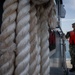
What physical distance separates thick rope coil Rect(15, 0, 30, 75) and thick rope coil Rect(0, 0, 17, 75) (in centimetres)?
2

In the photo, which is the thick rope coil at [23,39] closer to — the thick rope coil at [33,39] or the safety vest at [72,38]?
the thick rope coil at [33,39]

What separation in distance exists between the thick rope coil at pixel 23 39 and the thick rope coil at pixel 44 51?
0.13 m

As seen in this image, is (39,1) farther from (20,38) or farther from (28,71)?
(28,71)

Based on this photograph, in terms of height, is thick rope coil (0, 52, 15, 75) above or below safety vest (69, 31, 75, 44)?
below

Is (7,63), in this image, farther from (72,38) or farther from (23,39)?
(72,38)

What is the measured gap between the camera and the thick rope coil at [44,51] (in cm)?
96

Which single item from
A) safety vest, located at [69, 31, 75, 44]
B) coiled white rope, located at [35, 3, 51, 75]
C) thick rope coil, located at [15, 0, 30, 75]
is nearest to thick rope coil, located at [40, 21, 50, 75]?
coiled white rope, located at [35, 3, 51, 75]

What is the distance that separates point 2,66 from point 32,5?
0.25 metres

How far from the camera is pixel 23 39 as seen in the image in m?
0.86

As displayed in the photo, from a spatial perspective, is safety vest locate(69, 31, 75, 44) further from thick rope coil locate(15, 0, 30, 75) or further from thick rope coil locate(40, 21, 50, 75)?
thick rope coil locate(15, 0, 30, 75)

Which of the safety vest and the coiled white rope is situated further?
the safety vest

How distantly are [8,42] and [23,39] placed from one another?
0.06 meters

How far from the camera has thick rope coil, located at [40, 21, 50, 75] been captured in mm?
961

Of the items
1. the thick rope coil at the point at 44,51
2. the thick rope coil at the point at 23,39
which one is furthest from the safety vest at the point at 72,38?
the thick rope coil at the point at 23,39
